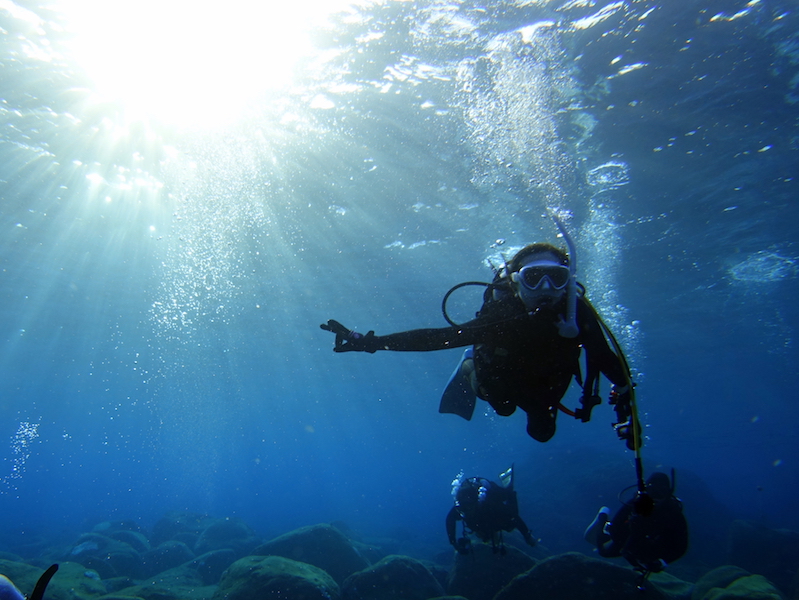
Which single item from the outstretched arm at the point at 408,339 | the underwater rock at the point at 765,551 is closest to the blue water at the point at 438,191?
the underwater rock at the point at 765,551

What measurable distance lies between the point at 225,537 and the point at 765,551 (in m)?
22.8

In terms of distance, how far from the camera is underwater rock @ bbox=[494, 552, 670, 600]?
20.7ft

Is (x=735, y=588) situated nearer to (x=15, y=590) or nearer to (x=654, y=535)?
(x=654, y=535)

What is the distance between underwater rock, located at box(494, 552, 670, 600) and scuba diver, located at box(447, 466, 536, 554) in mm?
689

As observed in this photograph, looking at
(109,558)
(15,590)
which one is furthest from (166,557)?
(15,590)

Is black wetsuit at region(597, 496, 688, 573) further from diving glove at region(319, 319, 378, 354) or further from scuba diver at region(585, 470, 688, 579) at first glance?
diving glove at region(319, 319, 378, 354)

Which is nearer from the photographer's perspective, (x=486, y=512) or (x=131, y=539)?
(x=486, y=512)

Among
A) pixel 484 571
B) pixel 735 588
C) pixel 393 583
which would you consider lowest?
pixel 393 583

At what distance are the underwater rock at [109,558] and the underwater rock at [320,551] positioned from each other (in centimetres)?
638

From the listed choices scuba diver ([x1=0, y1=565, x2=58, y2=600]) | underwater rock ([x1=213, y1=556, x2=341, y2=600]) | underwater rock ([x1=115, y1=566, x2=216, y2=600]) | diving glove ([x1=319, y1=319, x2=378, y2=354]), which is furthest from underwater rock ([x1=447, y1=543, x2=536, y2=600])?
scuba diver ([x1=0, y1=565, x2=58, y2=600])

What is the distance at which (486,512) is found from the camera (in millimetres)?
7391

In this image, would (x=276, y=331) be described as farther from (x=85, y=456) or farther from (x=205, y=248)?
(x=85, y=456)

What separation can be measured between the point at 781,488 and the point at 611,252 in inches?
4216

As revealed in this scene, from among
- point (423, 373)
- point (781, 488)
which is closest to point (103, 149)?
point (423, 373)
